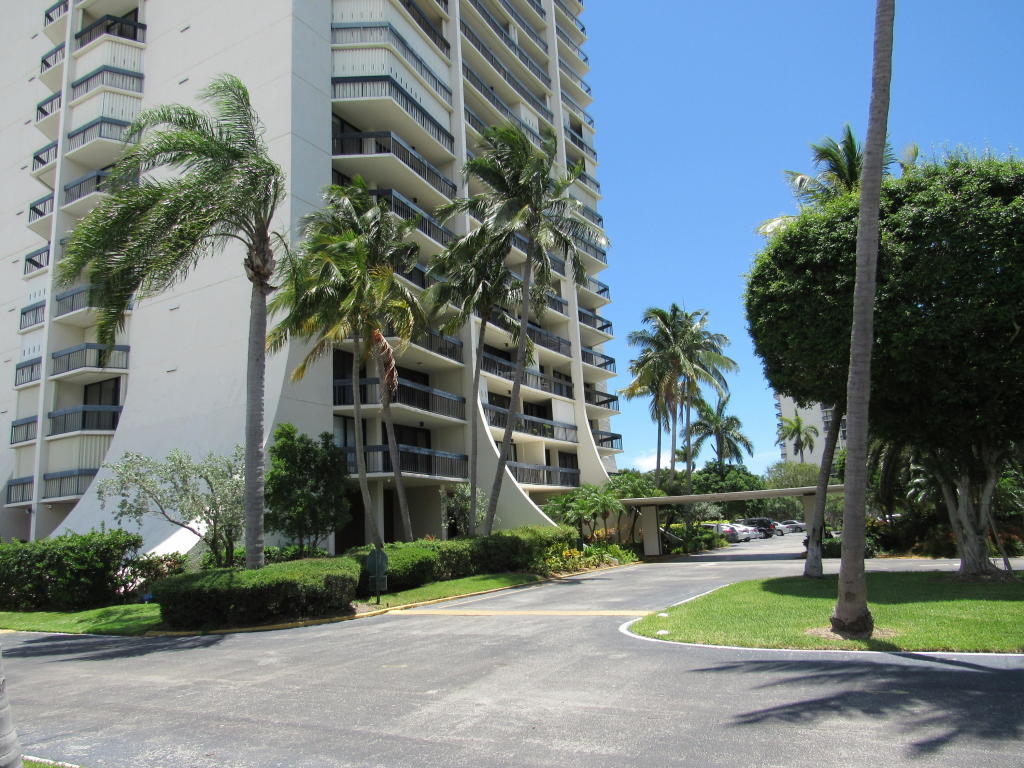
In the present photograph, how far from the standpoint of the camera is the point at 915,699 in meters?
6.45

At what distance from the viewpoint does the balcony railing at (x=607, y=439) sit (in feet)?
144

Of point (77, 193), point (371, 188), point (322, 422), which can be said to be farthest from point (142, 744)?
point (77, 193)

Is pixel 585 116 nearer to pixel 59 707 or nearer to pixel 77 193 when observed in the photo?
pixel 77 193

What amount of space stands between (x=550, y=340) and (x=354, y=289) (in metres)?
21.3

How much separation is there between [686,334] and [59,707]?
123 ft

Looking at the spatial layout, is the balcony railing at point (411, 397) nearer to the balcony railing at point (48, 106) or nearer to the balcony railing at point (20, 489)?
the balcony railing at point (20, 489)

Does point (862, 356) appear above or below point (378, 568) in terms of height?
above

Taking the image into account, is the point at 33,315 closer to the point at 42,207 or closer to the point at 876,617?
the point at 42,207

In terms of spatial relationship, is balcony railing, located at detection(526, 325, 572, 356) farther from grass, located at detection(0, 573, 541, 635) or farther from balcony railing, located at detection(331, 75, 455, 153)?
grass, located at detection(0, 573, 541, 635)

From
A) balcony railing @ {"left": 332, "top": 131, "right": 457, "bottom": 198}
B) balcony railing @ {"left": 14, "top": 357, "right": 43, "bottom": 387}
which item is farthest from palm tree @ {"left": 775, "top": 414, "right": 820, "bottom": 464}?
balcony railing @ {"left": 14, "top": 357, "right": 43, "bottom": 387}

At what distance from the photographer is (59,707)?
783 cm

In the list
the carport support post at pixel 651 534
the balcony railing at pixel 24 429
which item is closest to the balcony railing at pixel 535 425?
the carport support post at pixel 651 534

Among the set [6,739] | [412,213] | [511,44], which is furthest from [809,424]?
[6,739]

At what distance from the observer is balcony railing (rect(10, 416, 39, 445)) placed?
1117 inches
